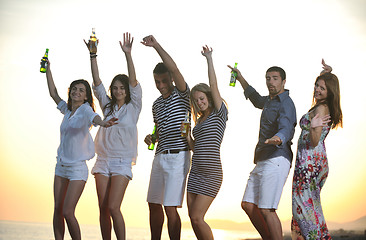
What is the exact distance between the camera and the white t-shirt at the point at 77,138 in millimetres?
3598

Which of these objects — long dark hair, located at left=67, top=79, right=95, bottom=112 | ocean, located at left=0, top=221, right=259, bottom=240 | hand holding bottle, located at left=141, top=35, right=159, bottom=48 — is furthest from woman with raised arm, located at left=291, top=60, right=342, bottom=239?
ocean, located at left=0, top=221, right=259, bottom=240

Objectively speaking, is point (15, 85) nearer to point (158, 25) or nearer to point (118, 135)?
point (158, 25)

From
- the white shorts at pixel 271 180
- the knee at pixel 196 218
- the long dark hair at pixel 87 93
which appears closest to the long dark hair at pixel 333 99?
the white shorts at pixel 271 180

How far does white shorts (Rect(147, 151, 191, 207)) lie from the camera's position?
3.38m

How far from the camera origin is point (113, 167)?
351cm

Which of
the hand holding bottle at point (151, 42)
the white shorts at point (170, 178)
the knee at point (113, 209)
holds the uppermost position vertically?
the hand holding bottle at point (151, 42)

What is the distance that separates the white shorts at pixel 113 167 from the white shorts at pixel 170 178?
0.62 ft

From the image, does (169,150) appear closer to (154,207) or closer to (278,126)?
(154,207)

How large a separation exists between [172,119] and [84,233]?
236cm

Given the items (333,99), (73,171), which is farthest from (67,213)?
(333,99)

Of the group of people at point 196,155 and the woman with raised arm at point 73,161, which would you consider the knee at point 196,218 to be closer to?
the group of people at point 196,155

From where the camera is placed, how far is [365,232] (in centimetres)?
549

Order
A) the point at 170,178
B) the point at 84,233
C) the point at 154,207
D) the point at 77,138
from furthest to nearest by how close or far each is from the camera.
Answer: the point at 84,233
the point at 77,138
the point at 154,207
the point at 170,178

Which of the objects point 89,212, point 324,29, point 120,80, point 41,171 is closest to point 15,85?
point 41,171
